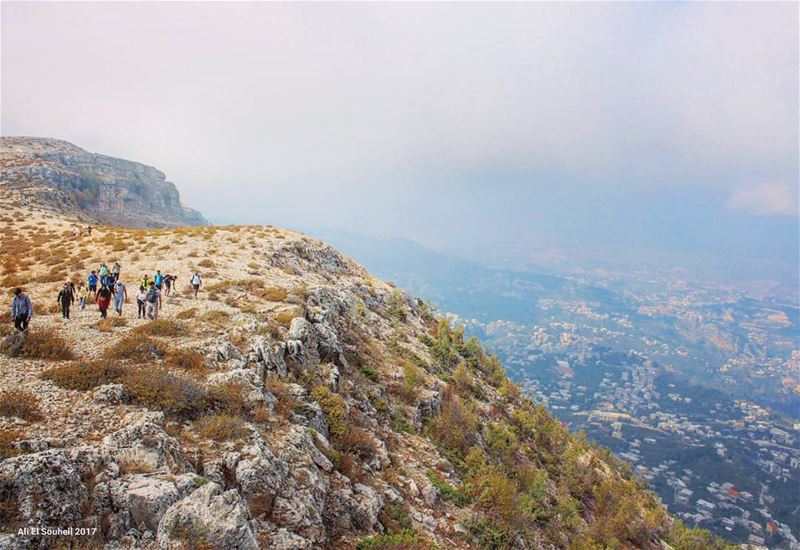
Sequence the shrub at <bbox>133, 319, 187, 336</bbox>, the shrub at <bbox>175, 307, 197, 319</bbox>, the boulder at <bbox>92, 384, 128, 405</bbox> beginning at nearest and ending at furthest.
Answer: the boulder at <bbox>92, 384, 128, 405</bbox>, the shrub at <bbox>133, 319, 187, 336</bbox>, the shrub at <bbox>175, 307, 197, 319</bbox>

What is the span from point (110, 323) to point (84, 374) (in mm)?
7227

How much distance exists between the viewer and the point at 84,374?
43.4 ft

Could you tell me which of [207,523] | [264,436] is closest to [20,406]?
[264,436]

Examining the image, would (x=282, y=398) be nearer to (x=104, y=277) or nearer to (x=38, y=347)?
(x=38, y=347)

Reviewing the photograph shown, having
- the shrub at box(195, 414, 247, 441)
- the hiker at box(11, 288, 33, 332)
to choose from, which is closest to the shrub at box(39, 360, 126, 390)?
the shrub at box(195, 414, 247, 441)

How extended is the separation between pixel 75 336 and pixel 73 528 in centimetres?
1243

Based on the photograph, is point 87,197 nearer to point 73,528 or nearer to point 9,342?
point 9,342

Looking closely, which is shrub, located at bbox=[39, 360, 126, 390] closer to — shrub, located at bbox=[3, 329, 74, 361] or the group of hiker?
shrub, located at bbox=[3, 329, 74, 361]

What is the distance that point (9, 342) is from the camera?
594 inches

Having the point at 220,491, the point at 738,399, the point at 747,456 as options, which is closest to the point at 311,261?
the point at 220,491

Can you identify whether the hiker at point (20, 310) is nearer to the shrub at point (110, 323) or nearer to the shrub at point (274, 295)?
the shrub at point (110, 323)

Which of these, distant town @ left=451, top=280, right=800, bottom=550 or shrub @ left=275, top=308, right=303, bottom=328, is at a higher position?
shrub @ left=275, top=308, right=303, bottom=328

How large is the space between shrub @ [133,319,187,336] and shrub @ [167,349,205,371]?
2.38 m

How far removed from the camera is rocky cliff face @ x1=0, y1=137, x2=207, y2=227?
3125 inches
